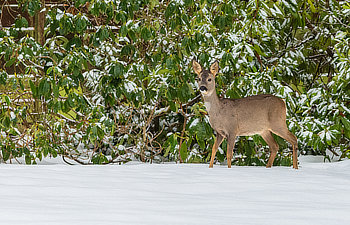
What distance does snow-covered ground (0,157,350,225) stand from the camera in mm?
3143

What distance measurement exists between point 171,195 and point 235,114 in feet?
4.97

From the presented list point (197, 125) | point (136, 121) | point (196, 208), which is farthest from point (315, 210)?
point (136, 121)

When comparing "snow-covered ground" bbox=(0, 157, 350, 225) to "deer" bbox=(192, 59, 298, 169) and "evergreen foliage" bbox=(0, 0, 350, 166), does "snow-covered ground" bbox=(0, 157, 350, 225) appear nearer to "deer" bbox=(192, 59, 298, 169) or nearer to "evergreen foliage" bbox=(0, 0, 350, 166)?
"deer" bbox=(192, 59, 298, 169)

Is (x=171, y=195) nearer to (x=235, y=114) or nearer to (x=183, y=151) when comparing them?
(x=235, y=114)

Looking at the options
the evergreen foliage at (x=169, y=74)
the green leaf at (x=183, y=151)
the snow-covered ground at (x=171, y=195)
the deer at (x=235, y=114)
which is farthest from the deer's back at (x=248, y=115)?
the green leaf at (x=183, y=151)

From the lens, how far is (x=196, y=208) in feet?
→ 11.3

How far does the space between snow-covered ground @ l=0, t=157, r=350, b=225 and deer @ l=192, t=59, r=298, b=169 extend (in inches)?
12.0

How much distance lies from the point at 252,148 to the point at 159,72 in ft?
5.12

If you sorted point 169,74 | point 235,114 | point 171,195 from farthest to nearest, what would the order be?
point 169,74
point 235,114
point 171,195

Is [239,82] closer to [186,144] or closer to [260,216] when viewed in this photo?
[186,144]

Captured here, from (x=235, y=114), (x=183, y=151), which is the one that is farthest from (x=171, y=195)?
(x=183, y=151)

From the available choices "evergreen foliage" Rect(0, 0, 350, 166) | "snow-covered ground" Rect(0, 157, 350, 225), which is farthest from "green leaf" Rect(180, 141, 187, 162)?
"snow-covered ground" Rect(0, 157, 350, 225)

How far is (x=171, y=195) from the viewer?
12.7 ft

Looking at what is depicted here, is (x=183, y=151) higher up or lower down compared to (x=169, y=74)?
lower down
